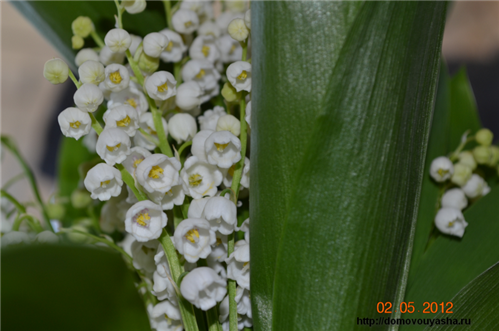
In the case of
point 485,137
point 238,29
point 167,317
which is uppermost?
point 238,29

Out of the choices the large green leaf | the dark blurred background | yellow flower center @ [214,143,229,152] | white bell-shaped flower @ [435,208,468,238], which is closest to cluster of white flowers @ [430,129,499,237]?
white bell-shaped flower @ [435,208,468,238]

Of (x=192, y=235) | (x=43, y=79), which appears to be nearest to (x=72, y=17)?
(x=192, y=235)

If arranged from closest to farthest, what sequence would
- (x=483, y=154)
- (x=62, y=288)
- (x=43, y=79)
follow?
1. (x=62, y=288)
2. (x=483, y=154)
3. (x=43, y=79)

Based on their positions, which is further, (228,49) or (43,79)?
(43,79)

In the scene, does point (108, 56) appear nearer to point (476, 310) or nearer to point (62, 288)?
point (62, 288)

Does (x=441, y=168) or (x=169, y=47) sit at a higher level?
(x=169, y=47)

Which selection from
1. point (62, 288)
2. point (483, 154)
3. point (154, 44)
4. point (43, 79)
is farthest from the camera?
point (43, 79)

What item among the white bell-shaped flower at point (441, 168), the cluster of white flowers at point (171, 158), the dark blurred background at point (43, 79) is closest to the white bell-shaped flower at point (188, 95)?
the cluster of white flowers at point (171, 158)
